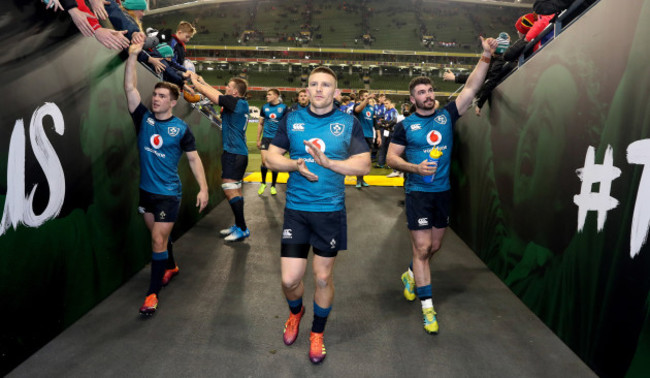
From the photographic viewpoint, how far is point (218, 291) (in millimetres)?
3539

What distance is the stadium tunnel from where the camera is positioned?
7.33 feet

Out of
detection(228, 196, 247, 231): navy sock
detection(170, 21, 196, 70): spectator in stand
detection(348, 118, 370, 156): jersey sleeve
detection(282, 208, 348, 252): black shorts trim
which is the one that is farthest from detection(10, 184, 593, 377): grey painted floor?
detection(170, 21, 196, 70): spectator in stand

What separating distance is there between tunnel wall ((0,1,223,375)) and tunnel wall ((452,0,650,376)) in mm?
3444

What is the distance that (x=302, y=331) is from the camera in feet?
9.50

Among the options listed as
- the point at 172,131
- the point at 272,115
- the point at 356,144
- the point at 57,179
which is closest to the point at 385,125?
the point at 272,115

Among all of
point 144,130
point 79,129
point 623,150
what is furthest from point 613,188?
point 79,129

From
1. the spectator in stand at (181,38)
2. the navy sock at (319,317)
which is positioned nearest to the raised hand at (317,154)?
the navy sock at (319,317)

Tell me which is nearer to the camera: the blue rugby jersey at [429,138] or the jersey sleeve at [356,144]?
the jersey sleeve at [356,144]

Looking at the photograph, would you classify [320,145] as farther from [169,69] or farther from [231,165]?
[231,165]

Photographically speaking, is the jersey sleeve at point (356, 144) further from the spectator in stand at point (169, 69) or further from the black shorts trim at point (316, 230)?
the spectator in stand at point (169, 69)

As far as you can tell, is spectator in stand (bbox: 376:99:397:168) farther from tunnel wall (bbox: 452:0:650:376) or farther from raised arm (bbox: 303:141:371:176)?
raised arm (bbox: 303:141:371:176)

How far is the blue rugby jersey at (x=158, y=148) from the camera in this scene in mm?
3195

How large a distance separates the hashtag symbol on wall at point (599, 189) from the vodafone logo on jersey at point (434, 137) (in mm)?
1024

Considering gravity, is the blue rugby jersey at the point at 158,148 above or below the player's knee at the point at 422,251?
Result: above
